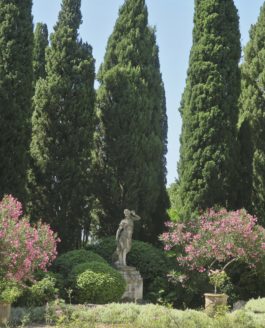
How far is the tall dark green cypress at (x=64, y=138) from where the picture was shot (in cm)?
1650

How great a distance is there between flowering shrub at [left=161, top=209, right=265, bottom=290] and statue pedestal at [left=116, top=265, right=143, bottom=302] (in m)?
1.30

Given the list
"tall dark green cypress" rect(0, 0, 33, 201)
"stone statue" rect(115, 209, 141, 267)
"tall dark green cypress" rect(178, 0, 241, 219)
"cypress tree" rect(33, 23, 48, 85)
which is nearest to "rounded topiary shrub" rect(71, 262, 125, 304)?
"stone statue" rect(115, 209, 141, 267)

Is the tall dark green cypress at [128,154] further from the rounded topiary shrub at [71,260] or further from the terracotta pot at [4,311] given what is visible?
the terracotta pot at [4,311]

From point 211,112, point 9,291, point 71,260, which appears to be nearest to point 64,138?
point 71,260

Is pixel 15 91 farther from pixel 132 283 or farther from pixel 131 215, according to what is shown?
pixel 132 283

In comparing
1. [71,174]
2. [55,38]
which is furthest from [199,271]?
[55,38]

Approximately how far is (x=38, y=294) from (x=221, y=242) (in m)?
5.03

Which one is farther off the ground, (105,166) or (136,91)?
(136,91)

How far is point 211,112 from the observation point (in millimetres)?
17844

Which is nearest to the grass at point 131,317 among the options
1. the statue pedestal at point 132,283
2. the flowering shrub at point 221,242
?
the statue pedestal at point 132,283

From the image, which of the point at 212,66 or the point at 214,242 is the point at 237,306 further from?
the point at 212,66

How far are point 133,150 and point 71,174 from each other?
2.55 m

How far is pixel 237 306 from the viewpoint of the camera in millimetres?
13984

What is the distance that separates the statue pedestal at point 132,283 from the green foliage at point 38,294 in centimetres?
288
